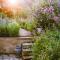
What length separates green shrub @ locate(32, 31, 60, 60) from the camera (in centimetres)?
345

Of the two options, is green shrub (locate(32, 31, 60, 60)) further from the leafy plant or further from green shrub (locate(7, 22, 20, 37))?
green shrub (locate(7, 22, 20, 37))

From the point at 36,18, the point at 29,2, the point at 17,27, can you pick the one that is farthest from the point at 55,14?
the point at 29,2

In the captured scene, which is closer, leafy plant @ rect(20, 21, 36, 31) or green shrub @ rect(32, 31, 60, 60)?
green shrub @ rect(32, 31, 60, 60)

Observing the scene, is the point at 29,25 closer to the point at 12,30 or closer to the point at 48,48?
the point at 12,30

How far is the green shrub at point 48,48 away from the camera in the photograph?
3.45 meters

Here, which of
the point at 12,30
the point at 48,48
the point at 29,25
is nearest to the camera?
the point at 48,48

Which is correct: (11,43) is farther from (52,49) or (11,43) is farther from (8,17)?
(52,49)

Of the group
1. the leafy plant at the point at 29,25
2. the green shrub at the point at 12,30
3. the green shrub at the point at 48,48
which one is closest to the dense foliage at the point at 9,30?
the green shrub at the point at 12,30

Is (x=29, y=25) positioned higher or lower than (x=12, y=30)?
higher

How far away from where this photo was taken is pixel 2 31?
20.0ft

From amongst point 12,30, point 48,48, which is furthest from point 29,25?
point 48,48

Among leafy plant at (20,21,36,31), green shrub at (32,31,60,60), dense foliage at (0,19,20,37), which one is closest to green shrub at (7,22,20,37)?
dense foliage at (0,19,20,37)

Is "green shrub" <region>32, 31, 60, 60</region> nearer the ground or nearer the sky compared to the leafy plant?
nearer the ground

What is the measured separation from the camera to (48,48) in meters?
3.51
